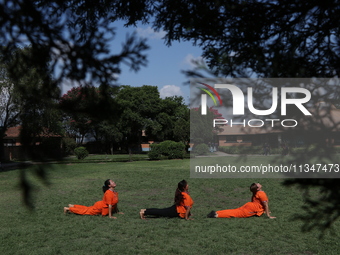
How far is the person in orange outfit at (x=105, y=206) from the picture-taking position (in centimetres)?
857

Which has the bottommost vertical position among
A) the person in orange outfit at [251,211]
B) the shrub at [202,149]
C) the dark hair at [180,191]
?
the person in orange outfit at [251,211]

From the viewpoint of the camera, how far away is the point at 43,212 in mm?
9305

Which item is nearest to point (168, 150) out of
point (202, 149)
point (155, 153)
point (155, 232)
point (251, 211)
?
point (155, 153)

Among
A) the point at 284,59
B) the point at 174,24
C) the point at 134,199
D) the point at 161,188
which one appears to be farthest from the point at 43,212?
the point at 284,59

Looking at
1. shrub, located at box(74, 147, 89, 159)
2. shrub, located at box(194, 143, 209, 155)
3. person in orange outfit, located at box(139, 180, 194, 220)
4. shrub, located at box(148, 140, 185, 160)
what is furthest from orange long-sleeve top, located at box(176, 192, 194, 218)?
shrub, located at box(74, 147, 89, 159)

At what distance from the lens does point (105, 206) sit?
869cm

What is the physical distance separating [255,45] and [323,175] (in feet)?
4.44

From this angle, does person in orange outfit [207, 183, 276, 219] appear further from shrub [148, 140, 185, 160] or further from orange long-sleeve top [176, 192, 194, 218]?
shrub [148, 140, 185, 160]

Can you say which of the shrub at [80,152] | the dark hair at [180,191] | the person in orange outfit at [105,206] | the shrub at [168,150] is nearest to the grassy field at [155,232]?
the person in orange outfit at [105,206]

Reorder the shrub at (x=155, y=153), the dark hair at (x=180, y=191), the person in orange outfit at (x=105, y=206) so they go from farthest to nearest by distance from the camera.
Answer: the shrub at (x=155, y=153) → the person in orange outfit at (x=105, y=206) → the dark hair at (x=180, y=191)

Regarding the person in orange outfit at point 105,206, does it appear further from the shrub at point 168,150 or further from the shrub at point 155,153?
the shrub at point 168,150

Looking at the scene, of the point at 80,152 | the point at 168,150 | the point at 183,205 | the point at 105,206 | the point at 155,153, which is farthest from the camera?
the point at 168,150

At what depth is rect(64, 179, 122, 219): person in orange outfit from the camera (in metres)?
8.57

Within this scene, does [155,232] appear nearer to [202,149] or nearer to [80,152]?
[202,149]
